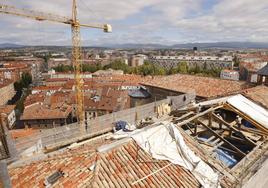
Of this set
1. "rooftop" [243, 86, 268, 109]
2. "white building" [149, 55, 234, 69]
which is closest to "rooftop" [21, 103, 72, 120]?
"rooftop" [243, 86, 268, 109]

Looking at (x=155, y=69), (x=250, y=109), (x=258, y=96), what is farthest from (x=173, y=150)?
(x=155, y=69)

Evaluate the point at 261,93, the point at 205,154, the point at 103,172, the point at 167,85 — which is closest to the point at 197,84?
the point at 167,85

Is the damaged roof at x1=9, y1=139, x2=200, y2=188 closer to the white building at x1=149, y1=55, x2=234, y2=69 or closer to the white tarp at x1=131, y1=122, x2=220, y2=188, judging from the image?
the white tarp at x1=131, y1=122, x2=220, y2=188

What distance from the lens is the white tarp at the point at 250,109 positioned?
10.2 metres

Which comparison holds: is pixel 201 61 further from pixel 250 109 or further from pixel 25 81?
pixel 250 109

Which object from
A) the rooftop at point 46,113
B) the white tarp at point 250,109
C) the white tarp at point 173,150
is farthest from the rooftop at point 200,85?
the rooftop at point 46,113

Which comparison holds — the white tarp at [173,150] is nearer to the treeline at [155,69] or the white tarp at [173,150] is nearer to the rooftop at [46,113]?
the rooftop at [46,113]

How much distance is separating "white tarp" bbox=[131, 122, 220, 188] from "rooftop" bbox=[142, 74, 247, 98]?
1172 cm

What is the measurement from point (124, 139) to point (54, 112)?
120 feet

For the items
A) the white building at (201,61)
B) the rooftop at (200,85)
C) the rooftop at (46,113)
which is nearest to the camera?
the rooftop at (200,85)

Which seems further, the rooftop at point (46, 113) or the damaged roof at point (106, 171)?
the rooftop at point (46, 113)

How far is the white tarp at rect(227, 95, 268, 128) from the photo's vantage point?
33.4 feet

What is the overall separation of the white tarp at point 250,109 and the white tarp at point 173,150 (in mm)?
3955

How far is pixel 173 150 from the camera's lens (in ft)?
25.3
